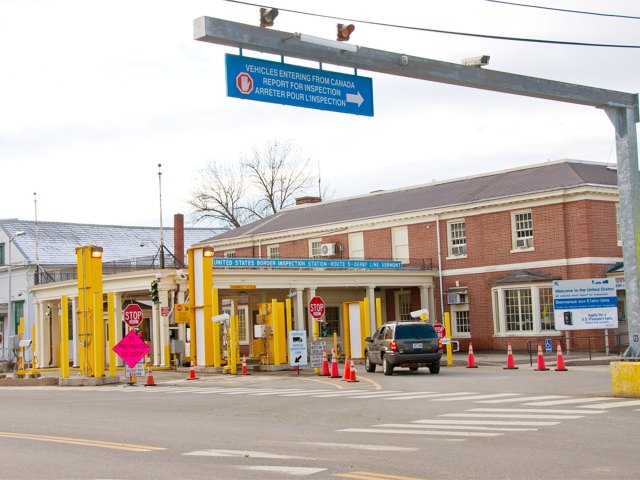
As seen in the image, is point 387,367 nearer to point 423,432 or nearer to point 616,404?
point 616,404

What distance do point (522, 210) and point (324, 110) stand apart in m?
29.9

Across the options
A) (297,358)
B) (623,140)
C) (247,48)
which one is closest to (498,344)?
(297,358)

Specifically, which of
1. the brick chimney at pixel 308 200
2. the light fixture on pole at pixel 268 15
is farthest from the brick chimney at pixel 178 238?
the light fixture on pole at pixel 268 15

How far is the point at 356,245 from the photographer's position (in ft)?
173

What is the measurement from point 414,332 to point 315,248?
25.5m

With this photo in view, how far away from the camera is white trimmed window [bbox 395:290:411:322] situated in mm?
50812

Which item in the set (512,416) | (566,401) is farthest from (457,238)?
(512,416)

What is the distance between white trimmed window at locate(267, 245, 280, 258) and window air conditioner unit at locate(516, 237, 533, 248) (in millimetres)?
17372

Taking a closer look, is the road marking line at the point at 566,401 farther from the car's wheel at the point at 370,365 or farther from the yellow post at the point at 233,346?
the yellow post at the point at 233,346

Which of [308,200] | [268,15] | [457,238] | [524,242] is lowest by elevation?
[524,242]

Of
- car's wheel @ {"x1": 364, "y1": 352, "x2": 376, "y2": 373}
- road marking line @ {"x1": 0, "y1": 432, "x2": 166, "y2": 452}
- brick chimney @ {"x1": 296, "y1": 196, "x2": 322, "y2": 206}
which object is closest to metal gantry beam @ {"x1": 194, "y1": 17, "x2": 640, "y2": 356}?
road marking line @ {"x1": 0, "y1": 432, "x2": 166, "y2": 452}

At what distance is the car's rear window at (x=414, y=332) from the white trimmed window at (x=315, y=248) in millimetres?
24722

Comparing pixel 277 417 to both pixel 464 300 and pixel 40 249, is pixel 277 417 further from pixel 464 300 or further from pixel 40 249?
pixel 40 249

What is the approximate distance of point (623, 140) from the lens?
1966cm
